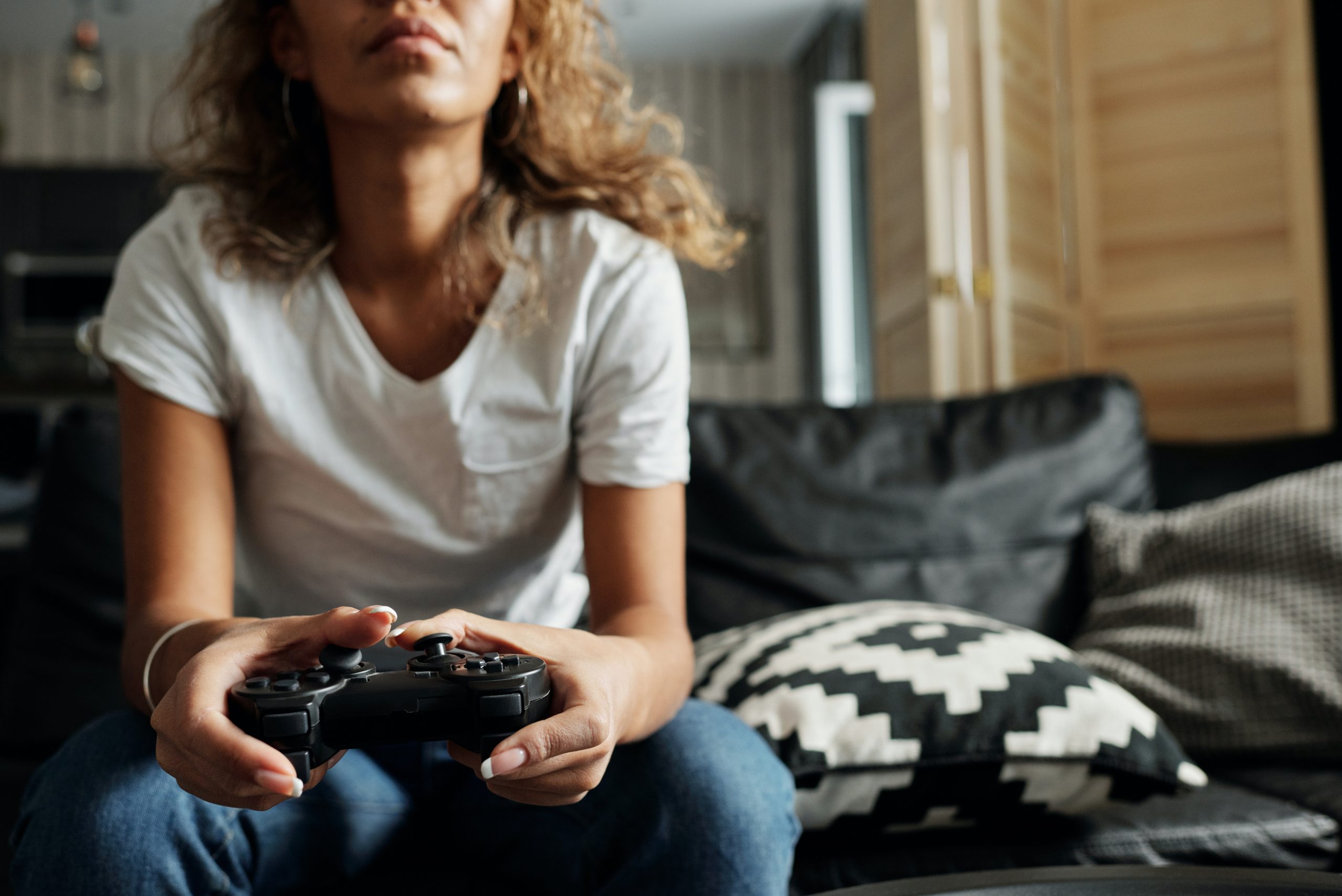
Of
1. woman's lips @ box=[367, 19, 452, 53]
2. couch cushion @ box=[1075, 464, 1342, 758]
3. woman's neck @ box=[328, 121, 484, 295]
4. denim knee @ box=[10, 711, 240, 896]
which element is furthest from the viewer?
couch cushion @ box=[1075, 464, 1342, 758]

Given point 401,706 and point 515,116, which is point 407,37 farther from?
point 401,706

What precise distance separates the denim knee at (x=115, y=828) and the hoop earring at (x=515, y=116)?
61 centimetres

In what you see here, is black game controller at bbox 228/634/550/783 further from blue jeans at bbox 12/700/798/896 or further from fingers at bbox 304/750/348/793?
blue jeans at bbox 12/700/798/896

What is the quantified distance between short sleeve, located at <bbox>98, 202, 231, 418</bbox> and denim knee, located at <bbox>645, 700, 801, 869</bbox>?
47 cm

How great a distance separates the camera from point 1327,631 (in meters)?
1.11

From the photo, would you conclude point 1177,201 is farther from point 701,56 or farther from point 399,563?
point 701,56

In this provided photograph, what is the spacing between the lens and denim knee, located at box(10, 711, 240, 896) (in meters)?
0.65

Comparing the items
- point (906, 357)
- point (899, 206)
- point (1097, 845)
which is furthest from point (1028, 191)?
point (1097, 845)

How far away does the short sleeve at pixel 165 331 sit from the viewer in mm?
886

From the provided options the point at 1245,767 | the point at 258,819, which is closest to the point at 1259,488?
the point at 1245,767

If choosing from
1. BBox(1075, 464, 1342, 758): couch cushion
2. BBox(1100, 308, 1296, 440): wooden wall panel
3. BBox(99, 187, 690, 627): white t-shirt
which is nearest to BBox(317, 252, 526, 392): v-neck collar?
BBox(99, 187, 690, 627): white t-shirt

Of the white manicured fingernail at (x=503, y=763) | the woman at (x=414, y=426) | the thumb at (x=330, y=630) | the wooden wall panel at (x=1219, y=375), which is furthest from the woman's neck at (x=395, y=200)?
the wooden wall panel at (x=1219, y=375)

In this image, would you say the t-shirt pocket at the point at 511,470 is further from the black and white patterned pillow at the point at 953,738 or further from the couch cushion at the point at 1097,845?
the couch cushion at the point at 1097,845

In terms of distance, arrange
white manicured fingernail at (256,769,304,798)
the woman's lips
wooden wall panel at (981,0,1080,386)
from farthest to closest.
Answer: wooden wall panel at (981,0,1080,386)
the woman's lips
white manicured fingernail at (256,769,304,798)
